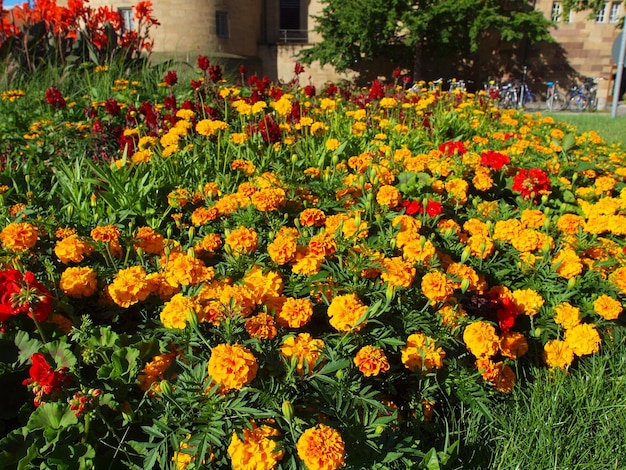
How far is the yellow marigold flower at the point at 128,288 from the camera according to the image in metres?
1.63

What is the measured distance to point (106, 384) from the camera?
1.42 m

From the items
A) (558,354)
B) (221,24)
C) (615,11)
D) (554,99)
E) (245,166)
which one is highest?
(615,11)

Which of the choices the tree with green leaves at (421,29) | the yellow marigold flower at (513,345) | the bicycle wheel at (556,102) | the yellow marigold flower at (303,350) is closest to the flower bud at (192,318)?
the yellow marigold flower at (303,350)

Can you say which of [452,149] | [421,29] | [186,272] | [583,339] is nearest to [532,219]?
[583,339]

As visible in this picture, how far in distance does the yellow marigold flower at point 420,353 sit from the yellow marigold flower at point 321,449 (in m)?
0.52

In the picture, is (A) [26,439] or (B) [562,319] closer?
(A) [26,439]

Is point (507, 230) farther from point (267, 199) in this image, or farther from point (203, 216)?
point (203, 216)

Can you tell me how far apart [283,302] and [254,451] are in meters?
0.65

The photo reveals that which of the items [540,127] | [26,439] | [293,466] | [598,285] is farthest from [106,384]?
[540,127]

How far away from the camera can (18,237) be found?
1.78m

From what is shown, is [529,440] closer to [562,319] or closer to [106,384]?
[562,319]

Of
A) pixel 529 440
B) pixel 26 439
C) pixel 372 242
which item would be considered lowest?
pixel 529 440

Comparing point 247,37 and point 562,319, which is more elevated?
point 247,37

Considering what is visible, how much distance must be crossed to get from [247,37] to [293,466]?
2256 centimetres
